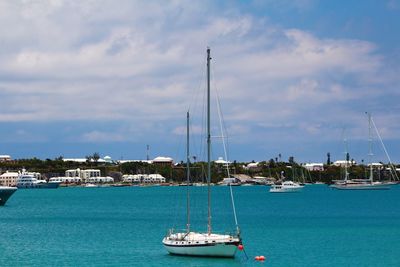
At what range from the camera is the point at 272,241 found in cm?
7675

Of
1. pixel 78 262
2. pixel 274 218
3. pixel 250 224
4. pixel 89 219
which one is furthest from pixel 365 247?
pixel 89 219

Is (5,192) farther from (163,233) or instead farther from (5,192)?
(163,233)

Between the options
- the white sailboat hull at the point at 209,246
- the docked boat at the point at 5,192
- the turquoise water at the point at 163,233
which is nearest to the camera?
the white sailboat hull at the point at 209,246

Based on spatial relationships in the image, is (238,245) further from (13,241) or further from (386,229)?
(386,229)

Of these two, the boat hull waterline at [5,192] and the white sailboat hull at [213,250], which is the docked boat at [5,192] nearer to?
the boat hull waterline at [5,192]

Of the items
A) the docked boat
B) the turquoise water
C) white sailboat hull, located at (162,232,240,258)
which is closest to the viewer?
white sailboat hull, located at (162,232,240,258)

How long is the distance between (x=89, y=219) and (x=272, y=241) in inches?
1782

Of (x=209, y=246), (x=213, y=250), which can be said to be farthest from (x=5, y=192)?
(x=209, y=246)

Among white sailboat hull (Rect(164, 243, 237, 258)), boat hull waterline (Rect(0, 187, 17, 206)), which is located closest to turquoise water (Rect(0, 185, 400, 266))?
white sailboat hull (Rect(164, 243, 237, 258))

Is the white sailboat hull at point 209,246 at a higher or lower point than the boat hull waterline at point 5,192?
lower

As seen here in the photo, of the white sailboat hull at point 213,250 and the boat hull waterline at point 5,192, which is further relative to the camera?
the boat hull waterline at point 5,192

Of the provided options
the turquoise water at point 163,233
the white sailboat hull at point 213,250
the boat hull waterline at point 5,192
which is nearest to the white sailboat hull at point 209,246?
the white sailboat hull at point 213,250

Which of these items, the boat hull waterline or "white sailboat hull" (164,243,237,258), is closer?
"white sailboat hull" (164,243,237,258)

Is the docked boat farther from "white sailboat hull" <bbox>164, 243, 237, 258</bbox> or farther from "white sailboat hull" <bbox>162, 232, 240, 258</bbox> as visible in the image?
"white sailboat hull" <bbox>164, 243, 237, 258</bbox>
